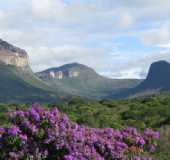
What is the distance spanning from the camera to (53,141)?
32.4 ft

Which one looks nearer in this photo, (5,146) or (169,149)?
(5,146)

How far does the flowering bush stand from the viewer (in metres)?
9.71

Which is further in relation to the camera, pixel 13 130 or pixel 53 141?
pixel 53 141

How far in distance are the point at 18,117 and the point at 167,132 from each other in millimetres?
8714

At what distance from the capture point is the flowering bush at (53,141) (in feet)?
31.9

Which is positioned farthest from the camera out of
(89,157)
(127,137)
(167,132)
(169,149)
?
(167,132)

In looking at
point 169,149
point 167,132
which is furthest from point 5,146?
point 167,132

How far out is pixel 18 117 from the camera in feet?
33.4

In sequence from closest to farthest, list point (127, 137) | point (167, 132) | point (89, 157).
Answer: point (89, 157) → point (127, 137) → point (167, 132)

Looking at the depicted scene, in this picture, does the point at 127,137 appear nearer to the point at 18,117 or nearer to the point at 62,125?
the point at 62,125

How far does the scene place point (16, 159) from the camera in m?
9.61

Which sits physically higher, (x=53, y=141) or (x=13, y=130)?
(x=13, y=130)

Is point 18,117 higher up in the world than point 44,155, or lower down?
higher up

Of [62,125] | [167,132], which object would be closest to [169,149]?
[167,132]
